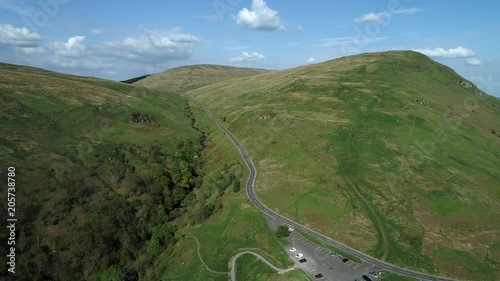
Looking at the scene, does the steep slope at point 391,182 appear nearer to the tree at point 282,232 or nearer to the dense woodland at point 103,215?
the tree at point 282,232

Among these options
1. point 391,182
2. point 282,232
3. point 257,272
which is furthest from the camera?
point 391,182

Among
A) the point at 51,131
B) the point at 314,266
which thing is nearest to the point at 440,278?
the point at 314,266

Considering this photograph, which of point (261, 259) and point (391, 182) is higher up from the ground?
point (391, 182)

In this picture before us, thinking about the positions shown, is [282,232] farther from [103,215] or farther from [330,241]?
[103,215]

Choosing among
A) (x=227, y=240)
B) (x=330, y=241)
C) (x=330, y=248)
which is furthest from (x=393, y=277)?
(x=227, y=240)

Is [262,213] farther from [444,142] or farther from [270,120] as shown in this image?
[444,142]

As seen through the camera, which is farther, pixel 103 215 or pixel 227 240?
pixel 103 215

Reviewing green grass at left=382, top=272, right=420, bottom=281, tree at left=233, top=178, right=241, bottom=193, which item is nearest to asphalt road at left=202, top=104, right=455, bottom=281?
green grass at left=382, top=272, right=420, bottom=281

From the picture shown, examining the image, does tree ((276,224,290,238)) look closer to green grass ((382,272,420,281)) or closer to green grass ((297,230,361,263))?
green grass ((297,230,361,263))
